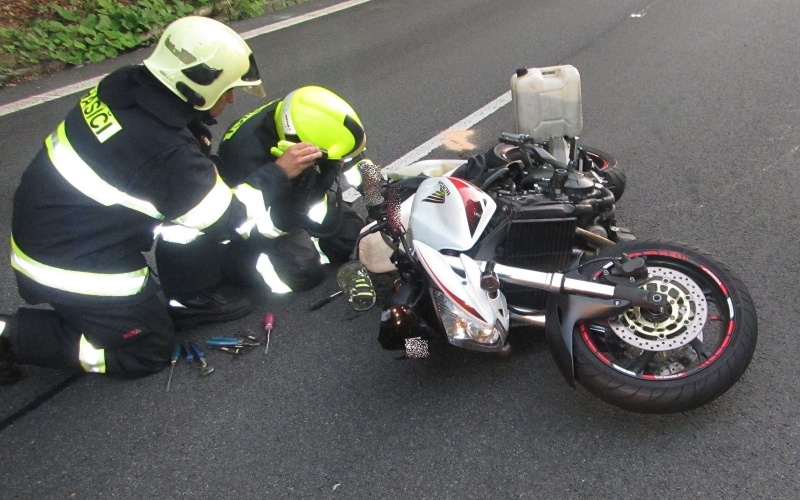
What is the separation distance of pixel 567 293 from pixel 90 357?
84.8 inches

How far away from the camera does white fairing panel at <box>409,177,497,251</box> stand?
2959 millimetres

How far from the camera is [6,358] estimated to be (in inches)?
130

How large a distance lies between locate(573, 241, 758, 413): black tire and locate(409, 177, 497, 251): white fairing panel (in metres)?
0.51

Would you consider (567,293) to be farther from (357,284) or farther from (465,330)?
(357,284)

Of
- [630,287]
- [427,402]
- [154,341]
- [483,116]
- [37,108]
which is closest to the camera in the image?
[630,287]

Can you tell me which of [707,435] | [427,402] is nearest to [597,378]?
A: [707,435]

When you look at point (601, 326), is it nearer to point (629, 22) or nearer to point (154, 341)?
point (154, 341)

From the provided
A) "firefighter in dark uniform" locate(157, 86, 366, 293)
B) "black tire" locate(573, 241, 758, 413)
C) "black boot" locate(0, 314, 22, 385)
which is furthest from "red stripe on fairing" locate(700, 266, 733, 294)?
"black boot" locate(0, 314, 22, 385)

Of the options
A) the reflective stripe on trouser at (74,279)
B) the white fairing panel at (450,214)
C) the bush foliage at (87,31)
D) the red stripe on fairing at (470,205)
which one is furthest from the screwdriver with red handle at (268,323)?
the bush foliage at (87,31)

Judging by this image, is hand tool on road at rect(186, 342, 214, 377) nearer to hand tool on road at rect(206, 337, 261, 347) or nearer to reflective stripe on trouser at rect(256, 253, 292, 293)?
hand tool on road at rect(206, 337, 261, 347)

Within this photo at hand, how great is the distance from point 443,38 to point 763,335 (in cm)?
575

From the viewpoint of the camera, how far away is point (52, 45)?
7.74 m

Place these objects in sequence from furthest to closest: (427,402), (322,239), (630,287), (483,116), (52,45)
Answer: (52,45) → (483,116) → (322,239) → (427,402) → (630,287)

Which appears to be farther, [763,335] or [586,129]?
[586,129]
